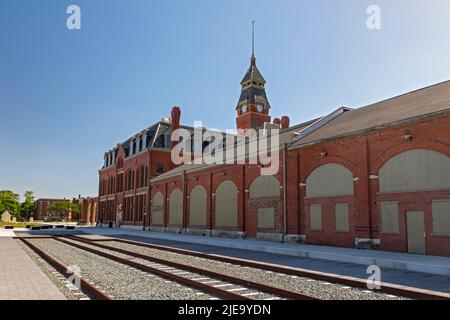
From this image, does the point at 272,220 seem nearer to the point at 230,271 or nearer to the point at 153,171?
the point at 230,271

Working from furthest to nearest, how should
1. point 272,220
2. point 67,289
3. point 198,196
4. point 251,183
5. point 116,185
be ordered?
point 116,185
point 198,196
point 251,183
point 272,220
point 67,289

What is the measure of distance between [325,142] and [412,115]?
16.6ft

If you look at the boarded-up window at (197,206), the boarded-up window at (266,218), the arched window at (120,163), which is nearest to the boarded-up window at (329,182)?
the boarded-up window at (266,218)

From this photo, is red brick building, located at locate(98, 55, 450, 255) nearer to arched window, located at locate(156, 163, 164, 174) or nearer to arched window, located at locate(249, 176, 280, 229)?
arched window, located at locate(249, 176, 280, 229)

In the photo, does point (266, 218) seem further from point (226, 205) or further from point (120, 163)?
point (120, 163)

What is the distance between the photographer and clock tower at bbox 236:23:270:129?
47625 millimetres

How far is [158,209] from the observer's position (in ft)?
136

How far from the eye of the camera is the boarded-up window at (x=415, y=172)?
50.0ft

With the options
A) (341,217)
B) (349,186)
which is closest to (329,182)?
(349,186)

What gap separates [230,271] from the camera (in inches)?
476

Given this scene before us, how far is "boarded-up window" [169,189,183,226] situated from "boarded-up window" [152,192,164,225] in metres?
2.32

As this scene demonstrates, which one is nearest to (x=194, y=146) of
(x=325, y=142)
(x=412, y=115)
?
(x=325, y=142)

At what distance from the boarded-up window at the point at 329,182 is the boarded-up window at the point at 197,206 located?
13179mm

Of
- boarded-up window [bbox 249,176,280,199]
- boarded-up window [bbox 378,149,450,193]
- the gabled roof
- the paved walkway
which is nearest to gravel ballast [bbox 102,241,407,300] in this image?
the paved walkway
